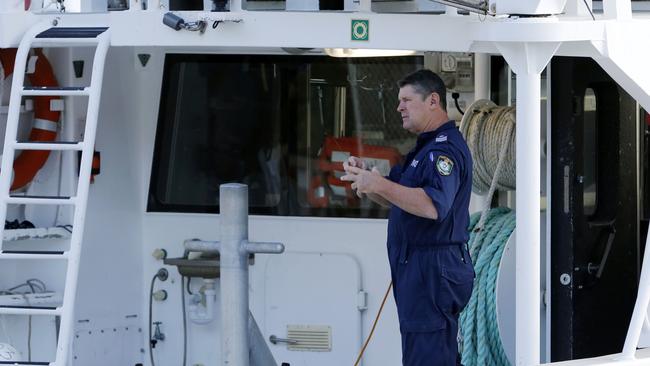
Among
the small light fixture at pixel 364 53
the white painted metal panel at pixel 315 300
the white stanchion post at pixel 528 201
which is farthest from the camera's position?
the white painted metal panel at pixel 315 300

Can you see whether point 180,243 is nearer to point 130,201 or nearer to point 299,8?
point 130,201

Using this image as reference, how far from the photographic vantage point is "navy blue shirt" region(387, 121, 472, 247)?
5105 millimetres

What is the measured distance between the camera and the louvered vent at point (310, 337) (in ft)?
21.6

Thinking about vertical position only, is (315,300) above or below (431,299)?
below

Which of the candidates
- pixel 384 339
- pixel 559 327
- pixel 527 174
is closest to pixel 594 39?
pixel 527 174

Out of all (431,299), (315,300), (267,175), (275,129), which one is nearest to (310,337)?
(315,300)

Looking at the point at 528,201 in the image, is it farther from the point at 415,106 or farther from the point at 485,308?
the point at 485,308

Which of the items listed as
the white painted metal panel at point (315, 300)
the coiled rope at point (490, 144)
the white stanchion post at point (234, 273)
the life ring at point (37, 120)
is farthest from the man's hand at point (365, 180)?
the life ring at point (37, 120)

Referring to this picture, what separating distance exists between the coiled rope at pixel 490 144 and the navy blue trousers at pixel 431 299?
0.70 metres

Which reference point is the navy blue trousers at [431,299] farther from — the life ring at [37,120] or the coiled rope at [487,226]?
the life ring at [37,120]

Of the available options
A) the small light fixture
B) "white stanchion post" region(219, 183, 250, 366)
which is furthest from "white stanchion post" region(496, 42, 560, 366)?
the small light fixture

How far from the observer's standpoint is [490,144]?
6.01m

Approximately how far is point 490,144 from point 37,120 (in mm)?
2194

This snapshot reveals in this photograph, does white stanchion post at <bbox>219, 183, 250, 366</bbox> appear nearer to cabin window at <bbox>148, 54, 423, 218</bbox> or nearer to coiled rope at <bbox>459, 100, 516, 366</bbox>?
coiled rope at <bbox>459, 100, 516, 366</bbox>
